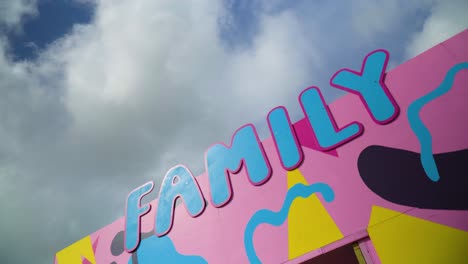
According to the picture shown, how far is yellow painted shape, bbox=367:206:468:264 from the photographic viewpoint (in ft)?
12.3

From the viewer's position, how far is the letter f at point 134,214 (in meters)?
6.78

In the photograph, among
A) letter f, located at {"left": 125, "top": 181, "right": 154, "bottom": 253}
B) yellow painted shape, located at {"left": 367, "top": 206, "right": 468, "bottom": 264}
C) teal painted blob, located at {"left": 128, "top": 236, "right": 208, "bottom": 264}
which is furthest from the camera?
letter f, located at {"left": 125, "top": 181, "right": 154, "bottom": 253}

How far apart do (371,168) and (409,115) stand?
996 millimetres

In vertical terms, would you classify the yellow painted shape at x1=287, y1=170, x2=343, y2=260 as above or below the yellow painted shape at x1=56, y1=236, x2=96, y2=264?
below

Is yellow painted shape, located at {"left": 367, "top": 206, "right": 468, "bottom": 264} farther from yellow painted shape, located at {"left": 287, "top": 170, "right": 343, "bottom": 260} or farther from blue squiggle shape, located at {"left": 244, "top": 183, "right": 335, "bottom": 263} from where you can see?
blue squiggle shape, located at {"left": 244, "top": 183, "right": 335, "bottom": 263}

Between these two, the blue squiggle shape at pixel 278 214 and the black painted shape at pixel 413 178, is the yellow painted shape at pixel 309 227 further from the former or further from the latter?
the black painted shape at pixel 413 178

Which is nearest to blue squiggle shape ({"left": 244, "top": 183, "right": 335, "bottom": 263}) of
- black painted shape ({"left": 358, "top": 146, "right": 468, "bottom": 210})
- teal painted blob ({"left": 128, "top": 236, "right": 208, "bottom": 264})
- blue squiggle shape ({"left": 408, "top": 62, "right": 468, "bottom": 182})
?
black painted shape ({"left": 358, "top": 146, "right": 468, "bottom": 210})

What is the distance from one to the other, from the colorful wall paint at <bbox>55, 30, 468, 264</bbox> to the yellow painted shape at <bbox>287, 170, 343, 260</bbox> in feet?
0.05

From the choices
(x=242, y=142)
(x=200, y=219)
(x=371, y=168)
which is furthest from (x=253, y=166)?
(x=371, y=168)

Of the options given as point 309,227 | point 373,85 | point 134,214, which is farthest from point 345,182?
point 134,214

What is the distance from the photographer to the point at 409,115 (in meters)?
4.78

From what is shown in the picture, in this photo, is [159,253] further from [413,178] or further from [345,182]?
[413,178]

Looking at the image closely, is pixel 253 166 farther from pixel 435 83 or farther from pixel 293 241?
pixel 435 83

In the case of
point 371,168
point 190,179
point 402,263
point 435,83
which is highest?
point 190,179
